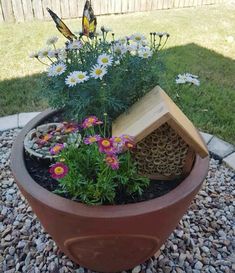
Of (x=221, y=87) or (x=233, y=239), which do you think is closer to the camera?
(x=233, y=239)

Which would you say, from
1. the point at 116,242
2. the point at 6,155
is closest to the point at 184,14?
the point at 6,155

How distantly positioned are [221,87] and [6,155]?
6.82 ft

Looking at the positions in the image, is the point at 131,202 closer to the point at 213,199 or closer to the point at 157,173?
the point at 157,173

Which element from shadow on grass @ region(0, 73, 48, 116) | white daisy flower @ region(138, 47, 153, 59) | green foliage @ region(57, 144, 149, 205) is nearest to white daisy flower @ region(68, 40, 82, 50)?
white daisy flower @ region(138, 47, 153, 59)

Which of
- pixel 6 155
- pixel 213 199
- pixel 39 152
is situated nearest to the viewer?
pixel 39 152

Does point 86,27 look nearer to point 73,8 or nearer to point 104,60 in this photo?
point 104,60

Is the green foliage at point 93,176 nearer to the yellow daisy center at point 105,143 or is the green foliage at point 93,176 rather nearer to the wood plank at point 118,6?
the yellow daisy center at point 105,143

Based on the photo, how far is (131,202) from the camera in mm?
1382

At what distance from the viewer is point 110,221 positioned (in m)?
1.22

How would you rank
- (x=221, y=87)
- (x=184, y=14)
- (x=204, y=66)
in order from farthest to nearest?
(x=184, y=14) → (x=204, y=66) → (x=221, y=87)

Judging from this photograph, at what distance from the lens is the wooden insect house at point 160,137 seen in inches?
50.0

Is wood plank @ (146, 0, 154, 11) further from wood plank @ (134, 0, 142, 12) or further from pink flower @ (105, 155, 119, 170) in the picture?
pink flower @ (105, 155, 119, 170)

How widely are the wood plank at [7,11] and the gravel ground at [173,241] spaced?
12.6 feet

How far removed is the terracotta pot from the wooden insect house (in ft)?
0.28
